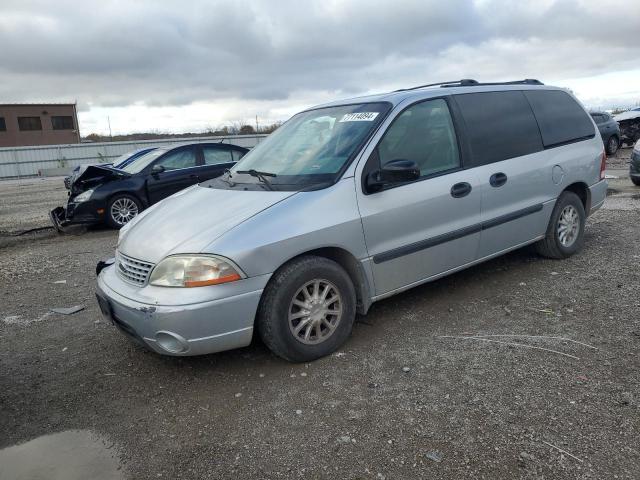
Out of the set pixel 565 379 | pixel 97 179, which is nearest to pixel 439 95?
pixel 565 379

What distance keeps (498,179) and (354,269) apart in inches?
66.3

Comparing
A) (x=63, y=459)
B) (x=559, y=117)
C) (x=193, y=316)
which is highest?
(x=559, y=117)

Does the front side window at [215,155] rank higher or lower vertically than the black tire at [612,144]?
higher

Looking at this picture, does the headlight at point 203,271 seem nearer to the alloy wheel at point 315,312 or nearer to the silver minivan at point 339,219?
the silver minivan at point 339,219

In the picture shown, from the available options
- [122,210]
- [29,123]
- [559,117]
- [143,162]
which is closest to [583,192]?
[559,117]

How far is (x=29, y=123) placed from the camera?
48844 millimetres

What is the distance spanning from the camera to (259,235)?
10.7ft

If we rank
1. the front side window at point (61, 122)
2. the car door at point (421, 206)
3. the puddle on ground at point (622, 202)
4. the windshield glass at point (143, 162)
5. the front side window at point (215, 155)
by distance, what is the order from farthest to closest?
the front side window at point (61, 122) < the front side window at point (215, 155) < the windshield glass at point (143, 162) < the puddle on ground at point (622, 202) < the car door at point (421, 206)

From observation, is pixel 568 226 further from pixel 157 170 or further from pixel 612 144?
pixel 612 144

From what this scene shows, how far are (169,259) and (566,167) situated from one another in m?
4.01

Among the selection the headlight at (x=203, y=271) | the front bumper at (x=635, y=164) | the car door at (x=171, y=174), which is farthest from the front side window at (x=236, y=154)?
the front bumper at (x=635, y=164)

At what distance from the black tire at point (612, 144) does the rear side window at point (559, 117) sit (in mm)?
13442

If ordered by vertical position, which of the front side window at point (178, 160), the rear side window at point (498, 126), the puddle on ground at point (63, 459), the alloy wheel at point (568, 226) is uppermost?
the front side window at point (178, 160)

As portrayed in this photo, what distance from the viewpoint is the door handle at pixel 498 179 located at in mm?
4461
